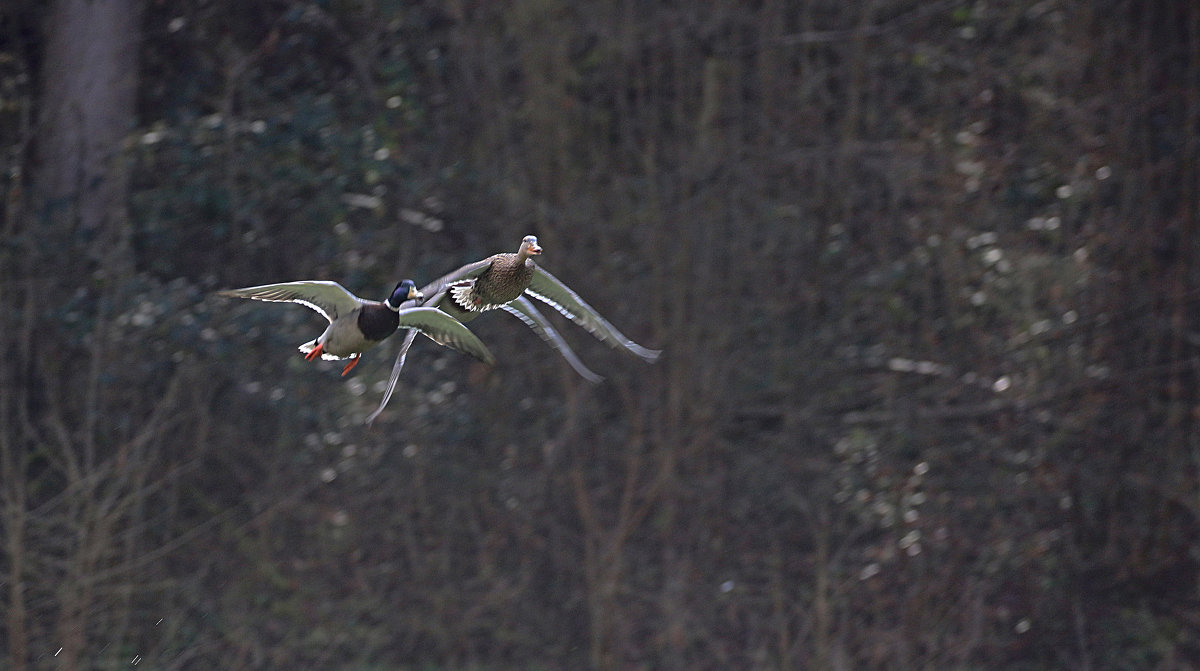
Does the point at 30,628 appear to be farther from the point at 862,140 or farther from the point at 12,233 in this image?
the point at 862,140

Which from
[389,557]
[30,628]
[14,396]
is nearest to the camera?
[30,628]

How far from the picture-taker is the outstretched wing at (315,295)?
338cm

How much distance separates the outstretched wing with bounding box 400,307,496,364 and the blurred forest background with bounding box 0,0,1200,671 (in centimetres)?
314

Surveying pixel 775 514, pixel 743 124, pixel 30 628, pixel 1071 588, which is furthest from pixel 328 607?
pixel 1071 588

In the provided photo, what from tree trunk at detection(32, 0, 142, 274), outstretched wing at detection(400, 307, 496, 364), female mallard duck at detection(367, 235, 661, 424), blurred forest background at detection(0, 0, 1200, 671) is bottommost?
blurred forest background at detection(0, 0, 1200, 671)

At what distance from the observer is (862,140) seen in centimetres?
758

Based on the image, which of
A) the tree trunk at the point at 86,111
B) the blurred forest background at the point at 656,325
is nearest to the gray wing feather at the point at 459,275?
the blurred forest background at the point at 656,325

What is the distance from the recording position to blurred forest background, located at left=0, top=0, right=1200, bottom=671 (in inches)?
280

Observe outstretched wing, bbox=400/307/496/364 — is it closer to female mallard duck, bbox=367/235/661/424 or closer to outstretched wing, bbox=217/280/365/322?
female mallard duck, bbox=367/235/661/424

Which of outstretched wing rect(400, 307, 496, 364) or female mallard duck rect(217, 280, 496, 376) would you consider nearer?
female mallard duck rect(217, 280, 496, 376)

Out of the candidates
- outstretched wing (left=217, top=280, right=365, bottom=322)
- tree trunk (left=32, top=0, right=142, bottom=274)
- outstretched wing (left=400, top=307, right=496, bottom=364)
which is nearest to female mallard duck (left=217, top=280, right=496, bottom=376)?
outstretched wing (left=217, top=280, right=365, bottom=322)

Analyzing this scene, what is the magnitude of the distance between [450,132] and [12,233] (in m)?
2.17

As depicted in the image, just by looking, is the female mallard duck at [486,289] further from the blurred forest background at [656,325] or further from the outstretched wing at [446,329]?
the blurred forest background at [656,325]

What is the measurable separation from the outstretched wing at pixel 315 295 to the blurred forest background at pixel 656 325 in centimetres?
356
